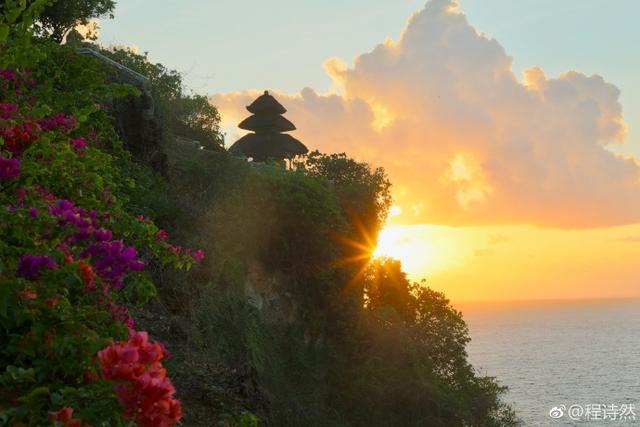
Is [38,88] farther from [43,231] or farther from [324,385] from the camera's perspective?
[324,385]

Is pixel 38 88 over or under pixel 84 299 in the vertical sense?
over

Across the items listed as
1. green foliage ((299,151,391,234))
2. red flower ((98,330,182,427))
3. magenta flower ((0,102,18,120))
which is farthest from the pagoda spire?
red flower ((98,330,182,427))

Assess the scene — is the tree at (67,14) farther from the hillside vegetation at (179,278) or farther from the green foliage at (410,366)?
the green foliage at (410,366)

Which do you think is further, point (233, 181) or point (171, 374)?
point (233, 181)

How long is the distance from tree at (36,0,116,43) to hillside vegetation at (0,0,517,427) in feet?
0.27

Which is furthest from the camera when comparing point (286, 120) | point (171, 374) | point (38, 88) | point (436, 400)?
point (286, 120)

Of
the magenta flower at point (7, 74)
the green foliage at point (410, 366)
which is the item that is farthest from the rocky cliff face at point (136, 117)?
the green foliage at point (410, 366)

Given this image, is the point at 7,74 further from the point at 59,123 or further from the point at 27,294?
the point at 27,294

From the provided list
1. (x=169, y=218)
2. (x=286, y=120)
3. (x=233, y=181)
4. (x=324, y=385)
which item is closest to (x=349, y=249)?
(x=324, y=385)

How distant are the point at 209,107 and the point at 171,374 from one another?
2306 centimetres

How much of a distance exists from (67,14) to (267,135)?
1940 cm

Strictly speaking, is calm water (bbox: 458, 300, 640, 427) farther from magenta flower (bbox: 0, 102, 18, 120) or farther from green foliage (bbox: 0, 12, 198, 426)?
magenta flower (bbox: 0, 102, 18, 120)

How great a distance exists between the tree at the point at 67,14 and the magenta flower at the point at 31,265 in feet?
70.7

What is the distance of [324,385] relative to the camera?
2864cm
